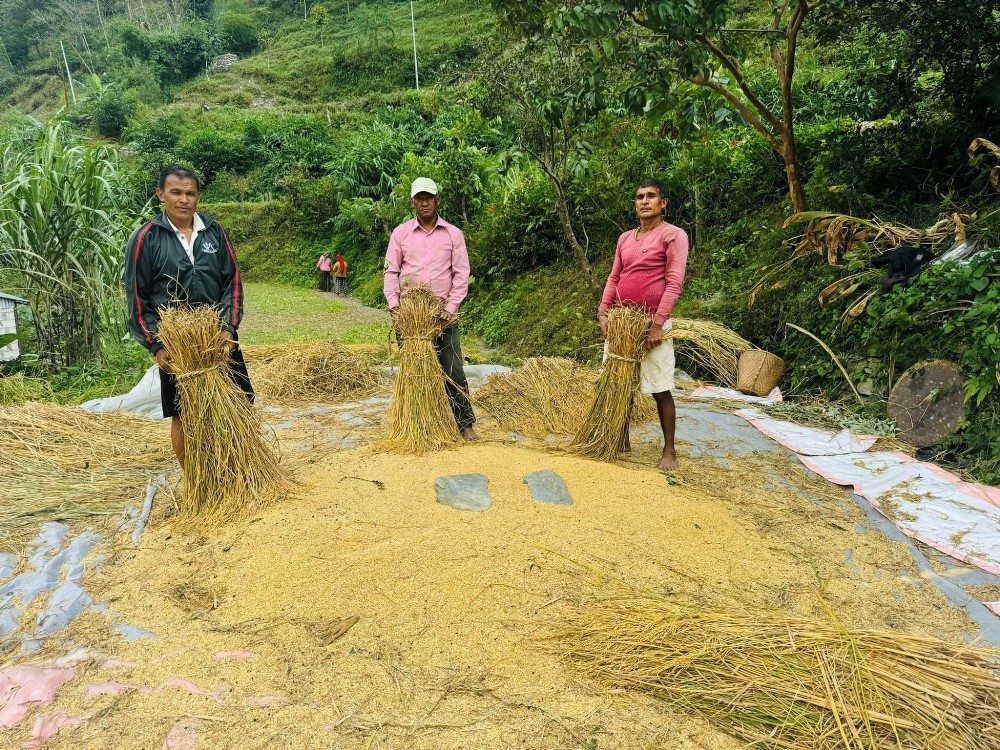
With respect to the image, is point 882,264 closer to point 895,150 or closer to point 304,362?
point 895,150

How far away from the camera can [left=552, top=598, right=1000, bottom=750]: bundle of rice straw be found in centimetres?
141

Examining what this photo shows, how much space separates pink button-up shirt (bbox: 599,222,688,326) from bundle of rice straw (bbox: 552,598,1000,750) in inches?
65.1

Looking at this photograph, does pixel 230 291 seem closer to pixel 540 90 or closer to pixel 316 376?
pixel 316 376

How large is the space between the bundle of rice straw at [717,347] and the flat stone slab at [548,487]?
255 centimetres

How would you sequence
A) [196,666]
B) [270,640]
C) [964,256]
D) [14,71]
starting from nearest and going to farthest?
[196,666] < [270,640] < [964,256] < [14,71]

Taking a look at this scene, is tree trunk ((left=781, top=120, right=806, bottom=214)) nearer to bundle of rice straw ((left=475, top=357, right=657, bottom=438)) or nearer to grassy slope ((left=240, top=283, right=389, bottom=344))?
bundle of rice straw ((left=475, top=357, right=657, bottom=438))

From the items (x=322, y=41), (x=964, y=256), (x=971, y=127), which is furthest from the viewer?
(x=322, y=41)

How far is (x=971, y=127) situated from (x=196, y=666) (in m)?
6.13

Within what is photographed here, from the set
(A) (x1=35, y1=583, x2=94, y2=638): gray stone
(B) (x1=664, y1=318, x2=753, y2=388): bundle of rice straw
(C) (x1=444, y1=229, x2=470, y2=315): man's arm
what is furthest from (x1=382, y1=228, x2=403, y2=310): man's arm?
(B) (x1=664, y1=318, x2=753, y2=388): bundle of rice straw

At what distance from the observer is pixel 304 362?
513 centimetres

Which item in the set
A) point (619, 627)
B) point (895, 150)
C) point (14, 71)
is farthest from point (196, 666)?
point (14, 71)

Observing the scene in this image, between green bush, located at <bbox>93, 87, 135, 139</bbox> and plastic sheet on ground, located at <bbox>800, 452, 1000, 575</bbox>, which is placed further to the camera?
green bush, located at <bbox>93, 87, 135, 139</bbox>

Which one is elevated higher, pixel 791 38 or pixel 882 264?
pixel 791 38

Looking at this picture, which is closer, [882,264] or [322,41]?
[882,264]
